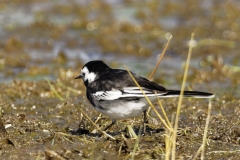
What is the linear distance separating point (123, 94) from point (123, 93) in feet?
0.05

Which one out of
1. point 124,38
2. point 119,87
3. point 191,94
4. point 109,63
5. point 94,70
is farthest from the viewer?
point 124,38

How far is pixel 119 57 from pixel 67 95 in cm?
362

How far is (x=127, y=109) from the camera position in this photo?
23.1 feet

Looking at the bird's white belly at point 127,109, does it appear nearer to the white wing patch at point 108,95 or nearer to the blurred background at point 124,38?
the white wing patch at point 108,95

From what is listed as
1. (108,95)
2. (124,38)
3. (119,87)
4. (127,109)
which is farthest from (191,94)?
(124,38)

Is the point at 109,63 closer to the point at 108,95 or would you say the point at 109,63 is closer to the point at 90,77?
the point at 90,77

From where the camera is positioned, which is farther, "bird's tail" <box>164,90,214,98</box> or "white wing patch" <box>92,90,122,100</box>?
"white wing patch" <box>92,90,122,100</box>

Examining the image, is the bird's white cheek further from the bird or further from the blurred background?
the blurred background

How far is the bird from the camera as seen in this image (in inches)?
272

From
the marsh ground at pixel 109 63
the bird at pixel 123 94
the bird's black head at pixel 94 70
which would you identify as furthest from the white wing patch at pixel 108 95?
the bird's black head at pixel 94 70

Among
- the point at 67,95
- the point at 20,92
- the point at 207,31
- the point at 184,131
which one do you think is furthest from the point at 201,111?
the point at 207,31

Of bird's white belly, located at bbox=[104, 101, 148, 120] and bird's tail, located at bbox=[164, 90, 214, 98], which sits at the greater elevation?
bird's tail, located at bbox=[164, 90, 214, 98]

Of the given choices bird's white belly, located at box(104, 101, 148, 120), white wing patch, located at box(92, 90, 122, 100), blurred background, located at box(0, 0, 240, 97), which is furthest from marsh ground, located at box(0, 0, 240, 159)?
white wing patch, located at box(92, 90, 122, 100)

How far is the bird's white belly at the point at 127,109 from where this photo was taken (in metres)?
7.02
